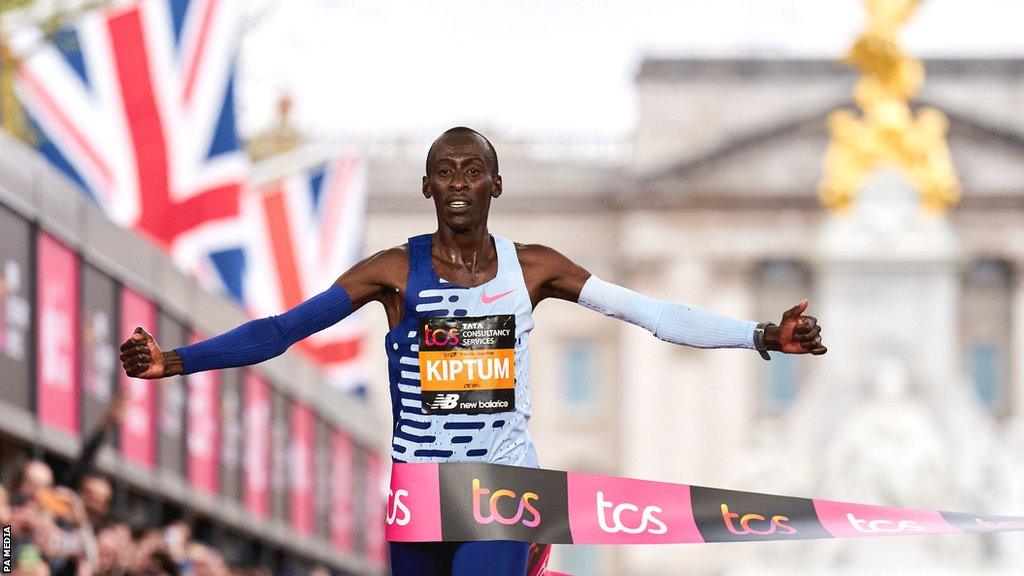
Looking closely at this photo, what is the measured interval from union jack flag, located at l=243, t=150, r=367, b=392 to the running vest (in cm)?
2179

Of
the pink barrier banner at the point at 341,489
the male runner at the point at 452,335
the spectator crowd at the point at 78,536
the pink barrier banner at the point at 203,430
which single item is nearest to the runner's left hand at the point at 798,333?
the male runner at the point at 452,335

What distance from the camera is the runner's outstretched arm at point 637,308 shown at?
643 cm

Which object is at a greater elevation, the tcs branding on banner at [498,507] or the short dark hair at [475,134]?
the short dark hair at [475,134]

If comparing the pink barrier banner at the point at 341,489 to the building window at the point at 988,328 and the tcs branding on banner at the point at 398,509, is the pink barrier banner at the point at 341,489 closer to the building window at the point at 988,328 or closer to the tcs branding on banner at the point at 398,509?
the tcs branding on banner at the point at 398,509

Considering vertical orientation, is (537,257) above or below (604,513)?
above

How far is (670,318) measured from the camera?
21.3ft

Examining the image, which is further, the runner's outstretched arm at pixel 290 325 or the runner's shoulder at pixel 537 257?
the runner's shoulder at pixel 537 257

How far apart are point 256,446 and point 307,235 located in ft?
12.8

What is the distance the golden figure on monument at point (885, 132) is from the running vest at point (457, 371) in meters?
31.5

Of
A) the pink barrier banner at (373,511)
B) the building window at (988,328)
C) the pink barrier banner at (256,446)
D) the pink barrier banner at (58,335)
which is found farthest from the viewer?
the building window at (988,328)

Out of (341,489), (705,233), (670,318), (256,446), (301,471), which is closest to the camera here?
(670,318)

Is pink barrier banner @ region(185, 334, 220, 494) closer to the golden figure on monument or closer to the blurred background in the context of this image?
the blurred background

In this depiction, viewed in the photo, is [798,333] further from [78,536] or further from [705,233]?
[705,233]

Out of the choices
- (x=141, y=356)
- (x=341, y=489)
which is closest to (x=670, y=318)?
(x=141, y=356)
